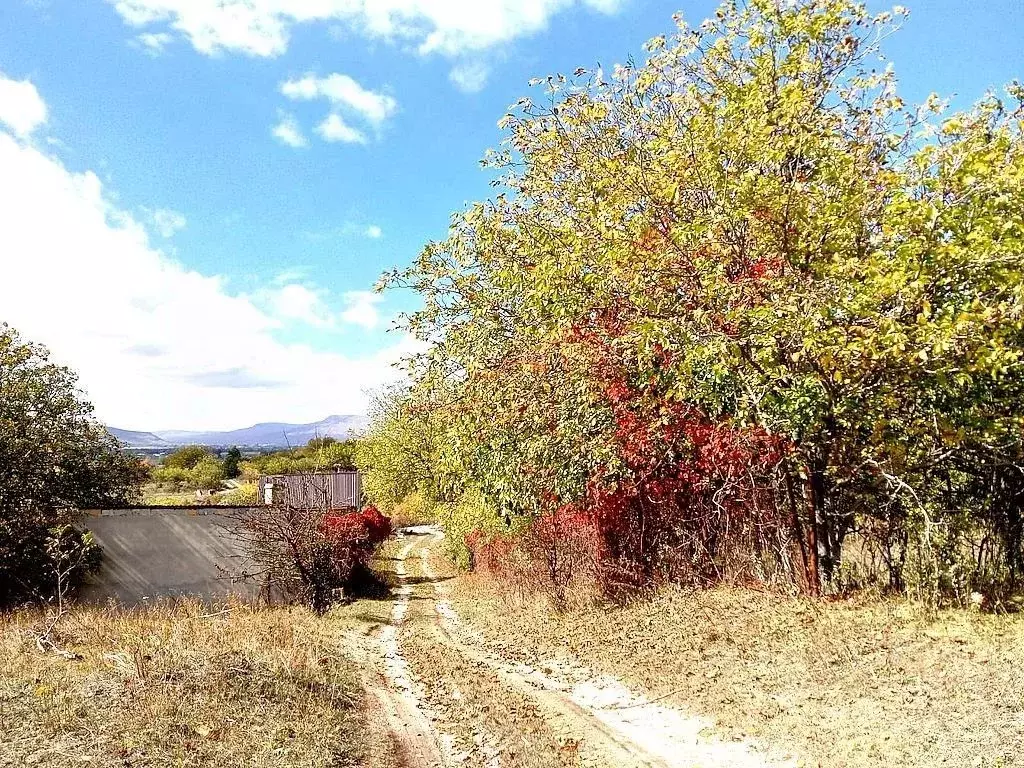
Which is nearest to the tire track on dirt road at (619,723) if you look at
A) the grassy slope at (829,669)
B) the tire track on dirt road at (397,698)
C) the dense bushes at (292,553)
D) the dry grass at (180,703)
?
the grassy slope at (829,669)

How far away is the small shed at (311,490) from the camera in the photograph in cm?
1720

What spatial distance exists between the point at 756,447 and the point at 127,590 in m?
13.1

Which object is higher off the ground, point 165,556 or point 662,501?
point 662,501

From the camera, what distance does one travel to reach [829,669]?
7.67m

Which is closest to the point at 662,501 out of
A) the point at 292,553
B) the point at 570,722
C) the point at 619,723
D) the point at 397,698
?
the point at 619,723

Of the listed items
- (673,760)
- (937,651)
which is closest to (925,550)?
(937,651)

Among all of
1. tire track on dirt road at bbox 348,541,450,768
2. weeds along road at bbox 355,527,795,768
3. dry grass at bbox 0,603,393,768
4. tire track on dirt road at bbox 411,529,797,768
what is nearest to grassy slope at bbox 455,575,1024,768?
tire track on dirt road at bbox 411,529,797,768

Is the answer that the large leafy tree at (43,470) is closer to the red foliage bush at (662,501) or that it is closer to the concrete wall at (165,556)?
the concrete wall at (165,556)

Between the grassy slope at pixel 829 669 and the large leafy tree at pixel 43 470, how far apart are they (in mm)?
9597

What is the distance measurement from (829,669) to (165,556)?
13.6m

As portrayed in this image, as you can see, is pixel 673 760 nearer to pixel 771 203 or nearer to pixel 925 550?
pixel 925 550

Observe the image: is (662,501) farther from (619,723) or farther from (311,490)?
(311,490)

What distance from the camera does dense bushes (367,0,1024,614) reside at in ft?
23.8

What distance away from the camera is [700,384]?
9508mm
